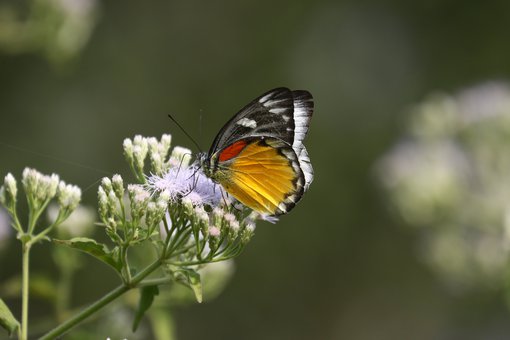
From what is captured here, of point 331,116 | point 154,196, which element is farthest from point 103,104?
point 154,196

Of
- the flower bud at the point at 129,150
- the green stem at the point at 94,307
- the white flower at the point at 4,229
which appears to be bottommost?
the white flower at the point at 4,229

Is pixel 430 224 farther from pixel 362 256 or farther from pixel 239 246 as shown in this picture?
pixel 362 256

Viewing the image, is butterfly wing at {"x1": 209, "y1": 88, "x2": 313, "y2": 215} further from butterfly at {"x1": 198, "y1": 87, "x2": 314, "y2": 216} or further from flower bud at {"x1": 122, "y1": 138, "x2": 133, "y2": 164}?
flower bud at {"x1": 122, "y1": 138, "x2": 133, "y2": 164}

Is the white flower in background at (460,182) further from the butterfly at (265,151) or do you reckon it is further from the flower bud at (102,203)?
the flower bud at (102,203)

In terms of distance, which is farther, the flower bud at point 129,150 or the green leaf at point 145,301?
the flower bud at point 129,150

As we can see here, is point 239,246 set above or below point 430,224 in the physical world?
below

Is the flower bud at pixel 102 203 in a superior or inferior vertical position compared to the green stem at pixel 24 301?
superior

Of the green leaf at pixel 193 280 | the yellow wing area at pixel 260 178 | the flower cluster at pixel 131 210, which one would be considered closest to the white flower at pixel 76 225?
the yellow wing area at pixel 260 178
